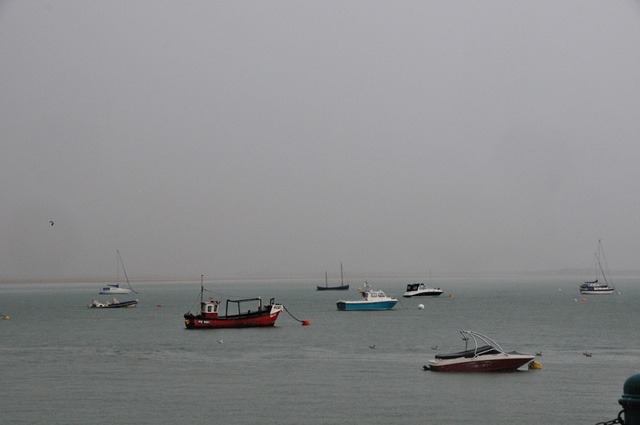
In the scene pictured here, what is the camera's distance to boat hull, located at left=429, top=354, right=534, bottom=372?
55.2m

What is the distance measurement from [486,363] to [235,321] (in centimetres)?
4634

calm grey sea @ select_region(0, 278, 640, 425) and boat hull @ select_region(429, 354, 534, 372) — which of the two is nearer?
calm grey sea @ select_region(0, 278, 640, 425)

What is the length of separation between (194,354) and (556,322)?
204 feet

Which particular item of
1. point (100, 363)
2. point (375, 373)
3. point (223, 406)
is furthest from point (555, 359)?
point (100, 363)

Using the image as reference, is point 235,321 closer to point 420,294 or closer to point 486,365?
point 486,365

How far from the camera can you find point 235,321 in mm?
95062

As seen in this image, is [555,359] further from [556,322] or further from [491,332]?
[556,322]

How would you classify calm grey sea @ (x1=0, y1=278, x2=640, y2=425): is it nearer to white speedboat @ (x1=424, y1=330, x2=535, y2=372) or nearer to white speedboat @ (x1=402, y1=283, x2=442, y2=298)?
white speedboat @ (x1=424, y1=330, x2=535, y2=372)

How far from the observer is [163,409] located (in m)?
43.6

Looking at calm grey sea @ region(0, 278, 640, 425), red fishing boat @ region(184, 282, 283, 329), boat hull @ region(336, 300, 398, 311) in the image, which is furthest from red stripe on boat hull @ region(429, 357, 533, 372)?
boat hull @ region(336, 300, 398, 311)

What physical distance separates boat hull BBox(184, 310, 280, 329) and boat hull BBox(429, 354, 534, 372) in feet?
143

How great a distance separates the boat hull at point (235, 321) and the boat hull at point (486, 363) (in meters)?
43.5

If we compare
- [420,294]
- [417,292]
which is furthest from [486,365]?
[420,294]

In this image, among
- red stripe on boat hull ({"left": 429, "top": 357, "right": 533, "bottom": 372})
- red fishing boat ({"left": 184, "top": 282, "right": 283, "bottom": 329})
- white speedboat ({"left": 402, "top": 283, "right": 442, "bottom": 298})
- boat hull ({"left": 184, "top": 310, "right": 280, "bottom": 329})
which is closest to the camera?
red stripe on boat hull ({"left": 429, "top": 357, "right": 533, "bottom": 372})
